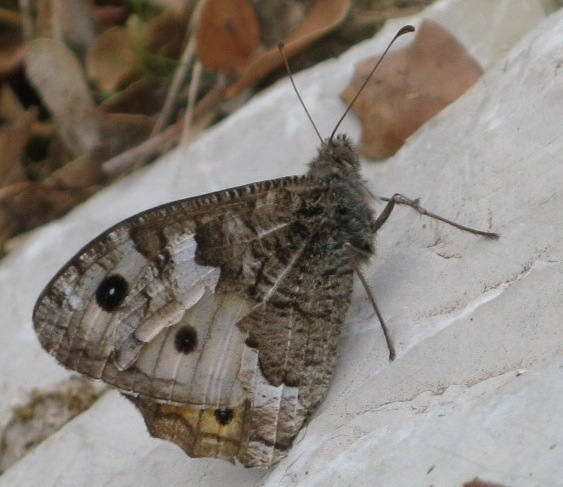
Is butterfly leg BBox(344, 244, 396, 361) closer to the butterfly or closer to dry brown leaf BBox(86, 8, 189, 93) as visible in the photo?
the butterfly

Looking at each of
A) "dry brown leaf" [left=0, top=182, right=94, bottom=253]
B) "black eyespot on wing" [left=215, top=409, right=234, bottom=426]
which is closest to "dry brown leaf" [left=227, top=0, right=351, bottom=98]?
"dry brown leaf" [left=0, top=182, right=94, bottom=253]

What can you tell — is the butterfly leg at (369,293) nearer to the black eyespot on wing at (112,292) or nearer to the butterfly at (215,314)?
the butterfly at (215,314)

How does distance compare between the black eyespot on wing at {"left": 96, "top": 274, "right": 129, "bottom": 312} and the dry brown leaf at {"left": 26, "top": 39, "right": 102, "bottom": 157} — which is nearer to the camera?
the black eyespot on wing at {"left": 96, "top": 274, "right": 129, "bottom": 312}

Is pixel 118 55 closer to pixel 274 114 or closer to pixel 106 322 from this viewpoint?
pixel 274 114

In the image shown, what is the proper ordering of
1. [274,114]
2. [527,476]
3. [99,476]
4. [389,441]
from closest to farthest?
[527,476]
[389,441]
[99,476]
[274,114]

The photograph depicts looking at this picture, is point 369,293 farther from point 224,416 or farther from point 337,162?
point 224,416

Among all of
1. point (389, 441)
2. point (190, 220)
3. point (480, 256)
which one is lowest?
point (389, 441)

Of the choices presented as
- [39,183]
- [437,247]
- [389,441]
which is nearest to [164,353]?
[389,441]
